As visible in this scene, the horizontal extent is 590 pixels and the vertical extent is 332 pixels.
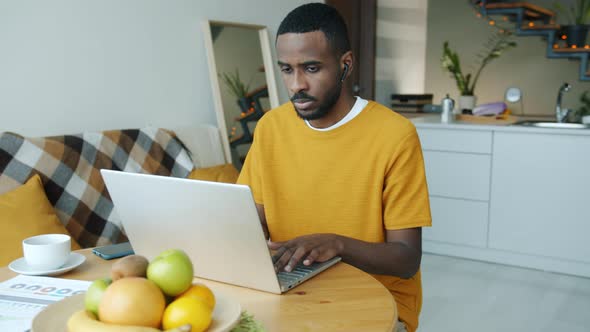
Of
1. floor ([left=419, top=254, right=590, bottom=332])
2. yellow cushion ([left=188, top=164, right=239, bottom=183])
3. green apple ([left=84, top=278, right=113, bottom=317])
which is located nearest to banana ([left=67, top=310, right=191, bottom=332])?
green apple ([left=84, top=278, right=113, bottom=317])

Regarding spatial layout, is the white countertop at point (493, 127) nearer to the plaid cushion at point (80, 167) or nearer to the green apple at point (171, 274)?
the plaid cushion at point (80, 167)

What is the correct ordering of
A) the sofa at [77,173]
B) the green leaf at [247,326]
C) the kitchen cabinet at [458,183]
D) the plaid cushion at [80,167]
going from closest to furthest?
the green leaf at [247,326] → the sofa at [77,173] → the plaid cushion at [80,167] → the kitchen cabinet at [458,183]

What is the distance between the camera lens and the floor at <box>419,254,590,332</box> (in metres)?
2.61

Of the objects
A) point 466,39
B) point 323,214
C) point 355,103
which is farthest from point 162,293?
point 466,39

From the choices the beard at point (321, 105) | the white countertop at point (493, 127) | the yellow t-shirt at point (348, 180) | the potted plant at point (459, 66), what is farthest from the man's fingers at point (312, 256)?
the potted plant at point (459, 66)

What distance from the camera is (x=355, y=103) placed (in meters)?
1.48

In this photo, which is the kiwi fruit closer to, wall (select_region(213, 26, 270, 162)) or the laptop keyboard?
the laptop keyboard

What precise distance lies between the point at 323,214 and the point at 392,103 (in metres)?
3.95

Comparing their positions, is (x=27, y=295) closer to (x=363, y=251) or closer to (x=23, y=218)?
(x=363, y=251)

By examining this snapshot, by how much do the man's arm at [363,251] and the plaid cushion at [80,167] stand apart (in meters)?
1.26

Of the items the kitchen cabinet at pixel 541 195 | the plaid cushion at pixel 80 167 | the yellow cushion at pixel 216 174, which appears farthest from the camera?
the kitchen cabinet at pixel 541 195

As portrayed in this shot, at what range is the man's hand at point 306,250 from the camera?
1092 mm

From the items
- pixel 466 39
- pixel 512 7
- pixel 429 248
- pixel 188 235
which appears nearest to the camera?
pixel 188 235

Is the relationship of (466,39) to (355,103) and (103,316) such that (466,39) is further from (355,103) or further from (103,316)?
(103,316)
